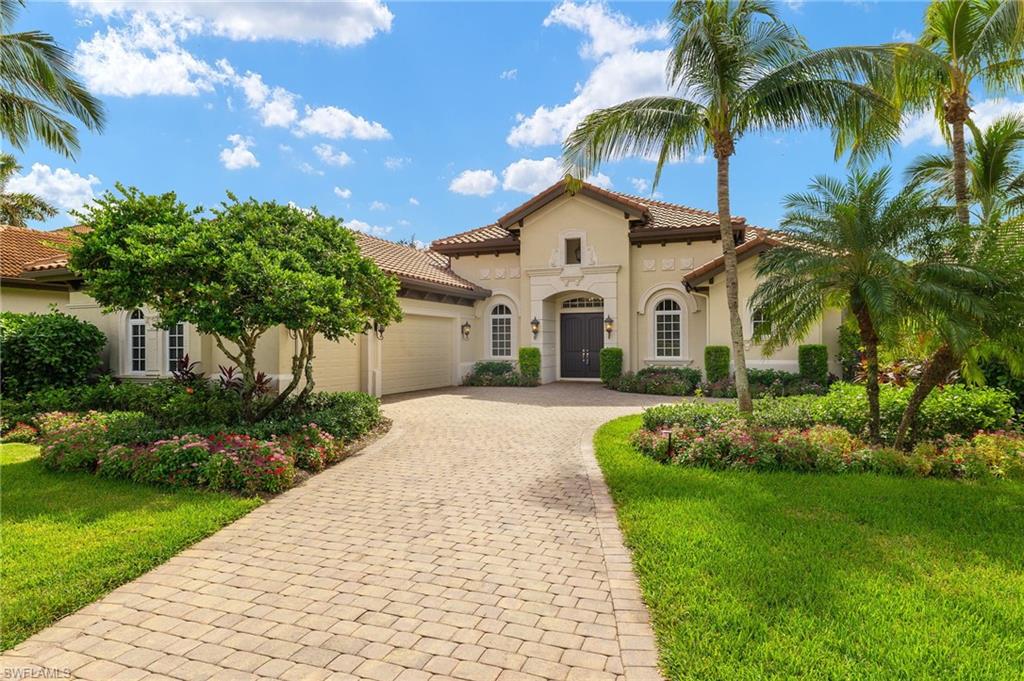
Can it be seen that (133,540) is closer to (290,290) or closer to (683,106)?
(290,290)

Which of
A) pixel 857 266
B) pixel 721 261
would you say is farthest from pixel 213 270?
pixel 721 261

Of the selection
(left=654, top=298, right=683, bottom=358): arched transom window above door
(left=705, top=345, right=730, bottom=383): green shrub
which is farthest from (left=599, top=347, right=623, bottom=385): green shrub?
(left=705, top=345, right=730, bottom=383): green shrub

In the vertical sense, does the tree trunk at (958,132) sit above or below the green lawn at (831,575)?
above

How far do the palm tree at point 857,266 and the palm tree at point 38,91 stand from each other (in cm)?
1448

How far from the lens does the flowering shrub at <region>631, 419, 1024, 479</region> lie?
7.22 m

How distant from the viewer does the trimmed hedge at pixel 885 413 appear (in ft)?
28.7

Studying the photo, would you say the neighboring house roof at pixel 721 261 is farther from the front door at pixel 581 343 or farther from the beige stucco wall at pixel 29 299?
the beige stucco wall at pixel 29 299

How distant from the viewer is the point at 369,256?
15.6 meters

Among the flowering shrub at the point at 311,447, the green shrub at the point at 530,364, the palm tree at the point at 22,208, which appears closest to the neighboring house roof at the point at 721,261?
the green shrub at the point at 530,364

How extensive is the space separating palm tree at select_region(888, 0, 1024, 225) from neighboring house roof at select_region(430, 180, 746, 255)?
253 inches

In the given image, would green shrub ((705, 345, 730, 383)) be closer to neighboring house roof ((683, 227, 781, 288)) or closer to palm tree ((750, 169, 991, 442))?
neighboring house roof ((683, 227, 781, 288))

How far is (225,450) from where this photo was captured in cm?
729

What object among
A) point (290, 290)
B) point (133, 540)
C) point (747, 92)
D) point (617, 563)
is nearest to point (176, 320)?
point (290, 290)

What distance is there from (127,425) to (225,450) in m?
2.77
